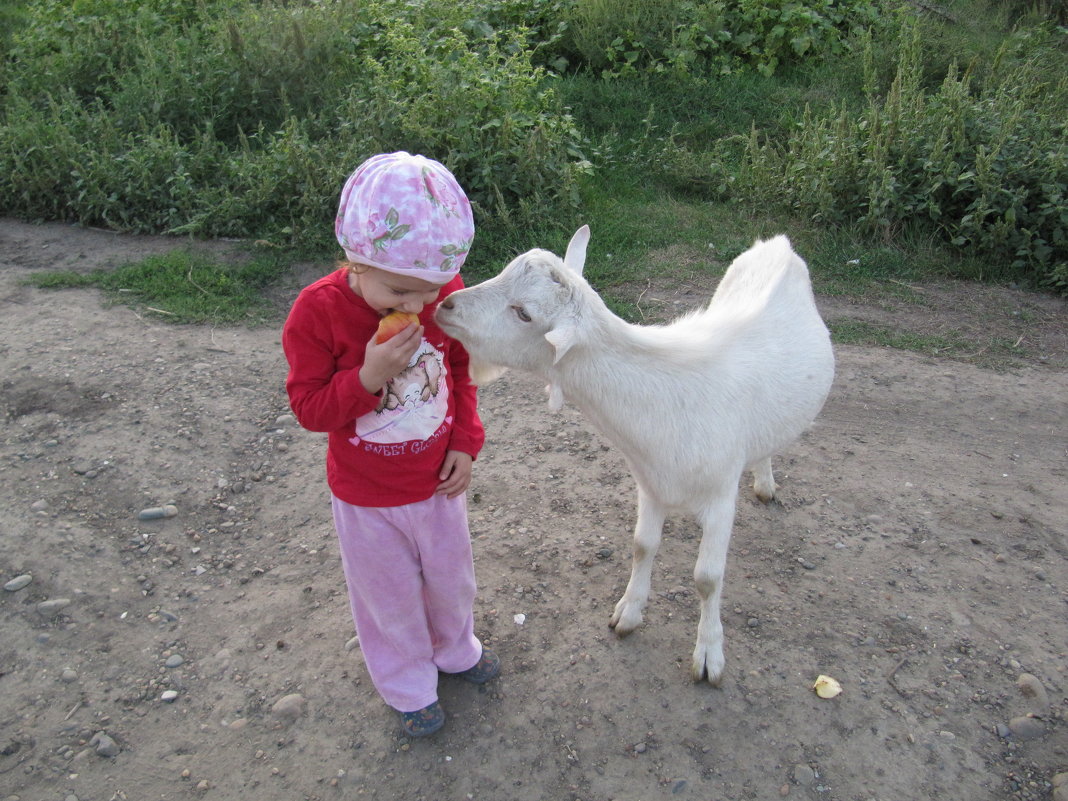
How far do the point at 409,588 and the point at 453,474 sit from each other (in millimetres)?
360

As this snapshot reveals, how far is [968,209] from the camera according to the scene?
17.9ft

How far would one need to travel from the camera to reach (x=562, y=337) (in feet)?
7.24

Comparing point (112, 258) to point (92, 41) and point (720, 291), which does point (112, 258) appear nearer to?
point (92, 41)

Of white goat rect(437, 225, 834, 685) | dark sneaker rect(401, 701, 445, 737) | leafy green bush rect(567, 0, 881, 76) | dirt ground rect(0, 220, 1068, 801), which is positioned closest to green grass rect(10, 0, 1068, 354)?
leafy green bush rect(567, 0, 881, 76)

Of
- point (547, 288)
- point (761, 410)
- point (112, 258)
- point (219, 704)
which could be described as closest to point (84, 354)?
point (112, 258)

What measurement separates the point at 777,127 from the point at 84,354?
17.4 feet

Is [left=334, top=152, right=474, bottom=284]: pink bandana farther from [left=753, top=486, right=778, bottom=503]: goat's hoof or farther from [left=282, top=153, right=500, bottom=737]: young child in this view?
[left=753, top=486, right=778, bottom=503]: goat's hoof

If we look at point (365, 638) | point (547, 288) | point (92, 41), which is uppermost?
point (547, 288)

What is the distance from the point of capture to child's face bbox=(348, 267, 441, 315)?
1960mm

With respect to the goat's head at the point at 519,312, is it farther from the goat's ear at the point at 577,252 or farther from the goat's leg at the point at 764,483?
the goat's leg at the point at 764,483

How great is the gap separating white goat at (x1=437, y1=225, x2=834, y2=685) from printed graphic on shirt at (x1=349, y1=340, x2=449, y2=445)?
12 cm

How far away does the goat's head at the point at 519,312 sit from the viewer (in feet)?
7.27

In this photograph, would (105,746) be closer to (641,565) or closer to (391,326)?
(391,326)

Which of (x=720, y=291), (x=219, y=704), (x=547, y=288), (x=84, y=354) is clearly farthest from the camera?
(x=84, y=354)
